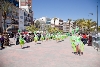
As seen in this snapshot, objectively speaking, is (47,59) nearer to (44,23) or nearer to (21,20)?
(21,20)

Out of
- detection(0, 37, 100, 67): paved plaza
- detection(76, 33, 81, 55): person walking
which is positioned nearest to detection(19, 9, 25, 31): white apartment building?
detection(76, 33, 81, 55): person walking

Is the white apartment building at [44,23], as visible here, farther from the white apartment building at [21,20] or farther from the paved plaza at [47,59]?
the paved plaza at [47,59]

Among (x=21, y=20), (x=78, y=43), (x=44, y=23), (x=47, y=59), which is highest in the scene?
(x=44, y=23)

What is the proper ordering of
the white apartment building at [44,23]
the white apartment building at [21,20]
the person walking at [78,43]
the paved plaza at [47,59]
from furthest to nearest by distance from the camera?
the white apartment building at [44,23]
the white apartment building at [21,20]
the person walking at [78,43]
the paved plaza at [47,59]

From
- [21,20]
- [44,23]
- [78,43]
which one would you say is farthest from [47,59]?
[44,23]

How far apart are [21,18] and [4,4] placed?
49.2 metres

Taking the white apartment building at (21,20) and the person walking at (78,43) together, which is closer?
the person walking at (78,43)

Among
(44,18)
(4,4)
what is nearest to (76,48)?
(4,4)

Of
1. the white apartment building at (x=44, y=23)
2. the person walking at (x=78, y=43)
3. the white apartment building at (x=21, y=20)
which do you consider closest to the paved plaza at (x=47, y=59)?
the person walking at (x=78, y=43)

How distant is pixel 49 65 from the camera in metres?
9.08

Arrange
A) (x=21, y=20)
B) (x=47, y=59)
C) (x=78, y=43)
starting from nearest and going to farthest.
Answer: (x=47, y=59) → (x=78, y=43) → (x=21, y=20)

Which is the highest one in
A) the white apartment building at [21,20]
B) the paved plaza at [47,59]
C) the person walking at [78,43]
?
the white apartment building at [21,20]

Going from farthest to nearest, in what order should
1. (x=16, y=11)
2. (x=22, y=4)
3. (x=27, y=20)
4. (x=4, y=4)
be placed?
(x=22, y=4)
(x=27, y=20)
(x=16, y=11)
(x=4, y=4)

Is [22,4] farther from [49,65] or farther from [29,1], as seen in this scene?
[49,65]
